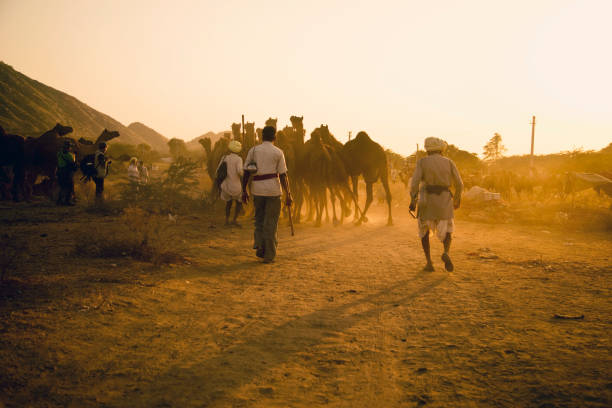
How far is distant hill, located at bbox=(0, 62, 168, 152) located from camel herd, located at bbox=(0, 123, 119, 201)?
12.4 meters

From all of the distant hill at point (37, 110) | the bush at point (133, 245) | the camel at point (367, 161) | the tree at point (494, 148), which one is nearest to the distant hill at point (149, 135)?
the distant hill at point (37, 110)

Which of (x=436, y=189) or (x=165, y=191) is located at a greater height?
(x=436, y=189)

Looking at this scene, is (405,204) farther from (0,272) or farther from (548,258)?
(0,272)

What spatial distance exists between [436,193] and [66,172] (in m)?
11.3

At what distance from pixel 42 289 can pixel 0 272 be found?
56 cm

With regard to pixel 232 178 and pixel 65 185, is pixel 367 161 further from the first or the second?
pixel 65 185

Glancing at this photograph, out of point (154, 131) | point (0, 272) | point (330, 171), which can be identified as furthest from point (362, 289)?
point (154, 131)

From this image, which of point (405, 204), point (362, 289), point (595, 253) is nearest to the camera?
point (362, 289)

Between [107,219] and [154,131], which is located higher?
[154,131]

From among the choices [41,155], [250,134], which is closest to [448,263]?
[250,134]

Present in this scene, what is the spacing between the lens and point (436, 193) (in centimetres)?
555

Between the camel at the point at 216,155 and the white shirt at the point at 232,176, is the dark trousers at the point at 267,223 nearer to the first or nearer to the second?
the white shirt at the point at 232,176

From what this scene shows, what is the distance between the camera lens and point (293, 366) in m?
2.79

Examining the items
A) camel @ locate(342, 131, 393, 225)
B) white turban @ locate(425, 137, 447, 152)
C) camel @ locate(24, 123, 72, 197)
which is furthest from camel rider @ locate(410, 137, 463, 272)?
camel @ locate(24, 123, 72, 197)
